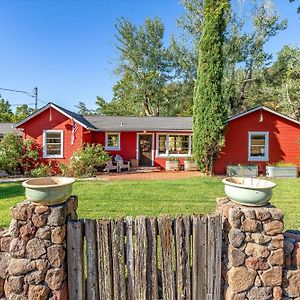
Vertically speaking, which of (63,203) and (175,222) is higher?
(63,203)

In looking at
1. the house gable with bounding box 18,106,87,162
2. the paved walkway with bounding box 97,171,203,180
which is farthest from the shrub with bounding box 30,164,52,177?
the paved walkway with bounding box 97,171,203,180

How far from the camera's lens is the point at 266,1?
21.2 m

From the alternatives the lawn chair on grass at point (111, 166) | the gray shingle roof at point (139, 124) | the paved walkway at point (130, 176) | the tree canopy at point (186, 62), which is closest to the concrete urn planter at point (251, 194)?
the paved walkway at point (130, 176)

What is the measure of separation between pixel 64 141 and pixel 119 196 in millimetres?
7748

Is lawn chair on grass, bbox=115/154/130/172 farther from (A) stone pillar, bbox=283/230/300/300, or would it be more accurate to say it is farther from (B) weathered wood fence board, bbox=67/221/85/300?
(A) stone pillar, bbox=283/230/300/300

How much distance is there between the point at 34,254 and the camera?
2.64 meters

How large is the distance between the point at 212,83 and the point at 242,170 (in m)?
5.11

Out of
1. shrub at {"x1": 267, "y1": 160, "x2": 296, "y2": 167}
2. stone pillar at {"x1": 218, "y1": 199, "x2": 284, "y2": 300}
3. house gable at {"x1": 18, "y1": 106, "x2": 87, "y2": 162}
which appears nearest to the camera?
stone pillar at {"x1": 218, "y1": 199, "x2": 284, "y2": 300}

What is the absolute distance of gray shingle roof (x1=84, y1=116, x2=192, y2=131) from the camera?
15.8m

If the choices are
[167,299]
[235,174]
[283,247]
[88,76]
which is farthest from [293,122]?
[88,76]

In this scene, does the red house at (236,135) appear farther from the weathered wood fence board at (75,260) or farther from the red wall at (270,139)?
the weathered wood fence board at (75,260)

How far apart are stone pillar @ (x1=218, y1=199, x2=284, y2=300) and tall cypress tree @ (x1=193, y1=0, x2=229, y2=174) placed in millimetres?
10298

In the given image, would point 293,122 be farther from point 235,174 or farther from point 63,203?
point 63,203

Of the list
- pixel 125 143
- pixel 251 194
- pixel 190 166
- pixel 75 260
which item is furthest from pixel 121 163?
pixel 251 194
